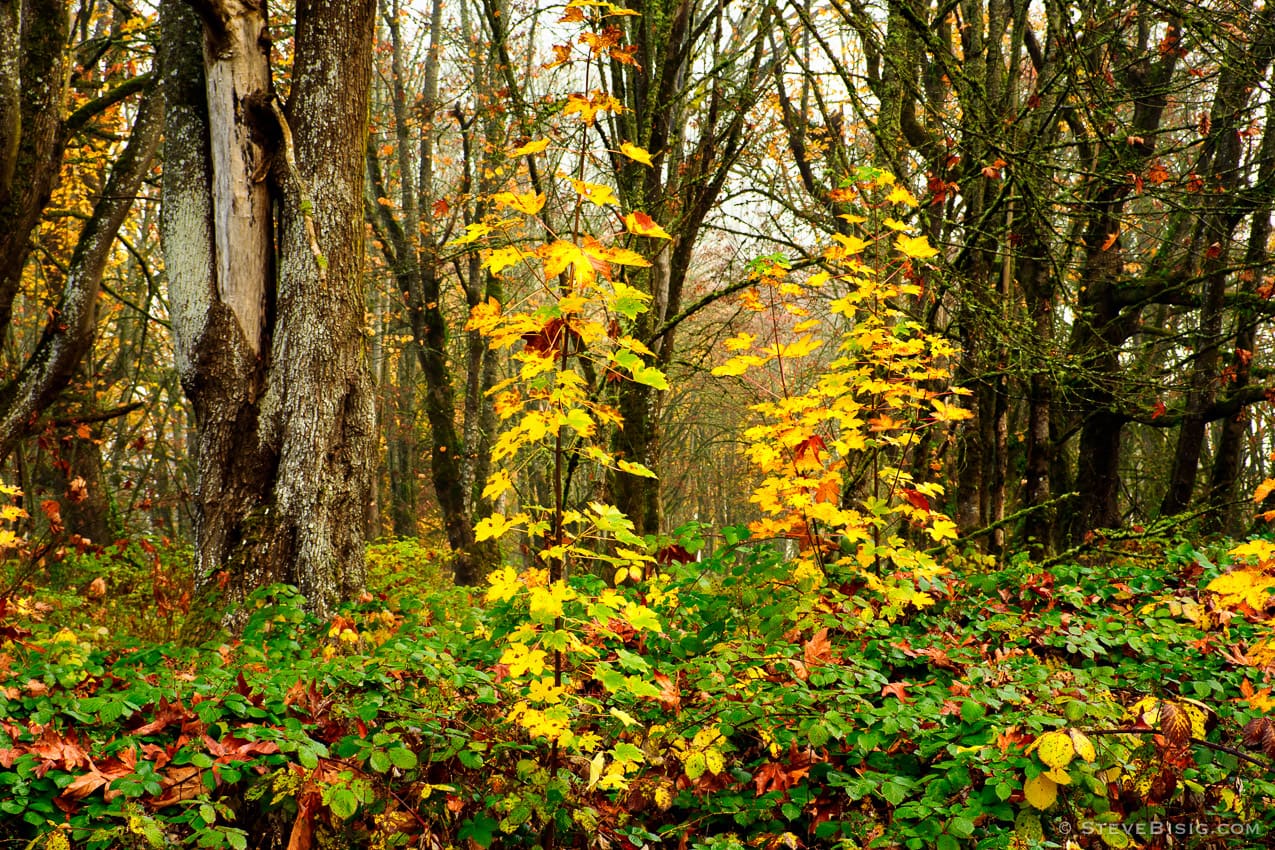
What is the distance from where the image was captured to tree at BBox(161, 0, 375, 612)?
4125 mm

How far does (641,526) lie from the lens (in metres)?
→ 6.66

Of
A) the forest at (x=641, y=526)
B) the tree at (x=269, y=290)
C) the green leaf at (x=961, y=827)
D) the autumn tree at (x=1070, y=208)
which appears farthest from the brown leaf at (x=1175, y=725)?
the tree at (x=269, y=290)

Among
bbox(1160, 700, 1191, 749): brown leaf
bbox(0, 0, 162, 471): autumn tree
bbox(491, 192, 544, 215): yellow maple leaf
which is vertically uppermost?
bbox(0, 0, 162, 471): autumn tree

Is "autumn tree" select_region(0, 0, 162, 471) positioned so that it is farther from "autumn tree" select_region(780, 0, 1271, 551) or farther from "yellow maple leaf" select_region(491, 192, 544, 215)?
"autumn tree" select_region(780, 0, 1271, 551)

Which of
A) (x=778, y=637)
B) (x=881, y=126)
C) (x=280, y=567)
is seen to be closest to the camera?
(x=778, y=637)

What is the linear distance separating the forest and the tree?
0.02 meters

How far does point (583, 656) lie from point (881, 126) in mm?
4951

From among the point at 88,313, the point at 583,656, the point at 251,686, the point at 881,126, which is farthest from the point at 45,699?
the point at 881,126

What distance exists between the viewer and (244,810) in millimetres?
2406

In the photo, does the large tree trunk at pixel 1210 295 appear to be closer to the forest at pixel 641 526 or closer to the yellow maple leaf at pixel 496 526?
the forest at pixel 641 526

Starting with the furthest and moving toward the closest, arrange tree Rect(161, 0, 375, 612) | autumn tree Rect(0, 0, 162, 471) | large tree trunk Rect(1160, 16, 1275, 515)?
large tree trunk Rect(1160, 16, 1275, 515)
autumn tree Rect(0, 0, 162, 471)
tree Rect(161, 0, 375, 612)

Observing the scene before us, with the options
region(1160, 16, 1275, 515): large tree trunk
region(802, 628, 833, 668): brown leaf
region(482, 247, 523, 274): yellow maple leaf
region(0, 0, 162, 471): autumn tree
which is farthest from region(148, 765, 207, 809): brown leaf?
region(1160, 16, 1275, 515): large tree trunk

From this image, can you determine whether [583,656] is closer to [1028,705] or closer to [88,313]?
[1028,705]

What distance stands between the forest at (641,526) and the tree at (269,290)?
0.02m
